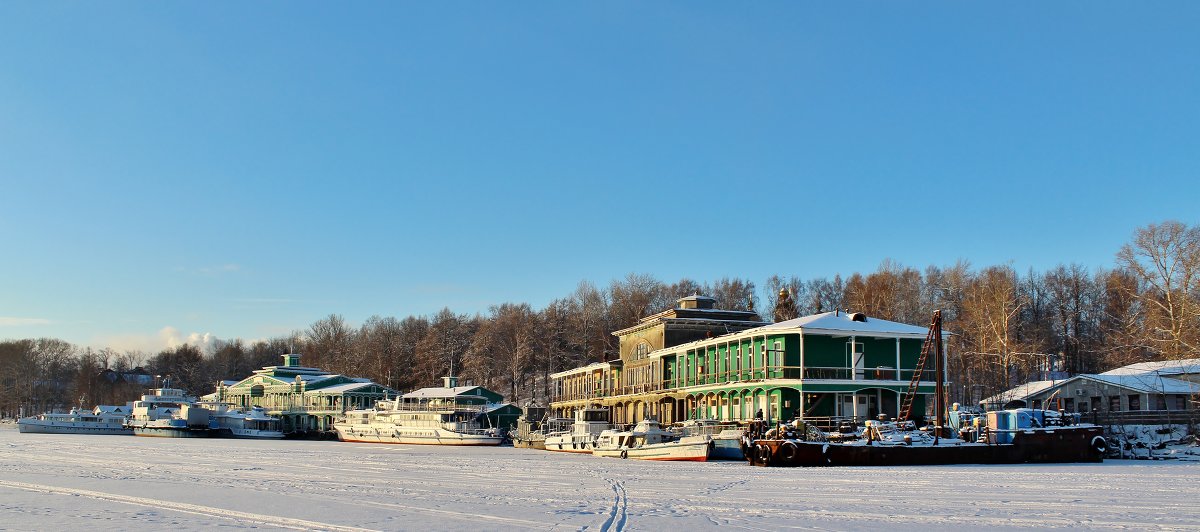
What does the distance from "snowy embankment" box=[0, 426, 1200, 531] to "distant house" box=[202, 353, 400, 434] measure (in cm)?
5800

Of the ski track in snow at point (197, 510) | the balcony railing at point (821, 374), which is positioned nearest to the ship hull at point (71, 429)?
the balcony railing at point (821, 374)

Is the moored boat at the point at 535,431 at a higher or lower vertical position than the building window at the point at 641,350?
lower

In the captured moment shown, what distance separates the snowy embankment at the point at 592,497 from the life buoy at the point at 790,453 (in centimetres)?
182

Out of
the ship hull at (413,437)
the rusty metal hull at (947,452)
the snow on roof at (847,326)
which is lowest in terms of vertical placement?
the ship hull at (413,437)

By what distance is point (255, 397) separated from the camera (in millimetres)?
107875

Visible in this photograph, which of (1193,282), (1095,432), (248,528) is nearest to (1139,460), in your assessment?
(1095,432)

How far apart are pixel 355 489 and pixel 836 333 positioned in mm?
29142

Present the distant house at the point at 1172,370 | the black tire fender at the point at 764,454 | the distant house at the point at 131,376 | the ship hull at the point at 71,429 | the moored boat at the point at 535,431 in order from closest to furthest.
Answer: the black tire fender at the point at 764,454 < the distant house at the point at 1172,370 < the moored boat at the point at 535,431 < the ship hull at the point at 71,429 < the distant house at the point at 131,376

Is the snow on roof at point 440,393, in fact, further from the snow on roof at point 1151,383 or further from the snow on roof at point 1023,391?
the snow on roof at point 1151,383

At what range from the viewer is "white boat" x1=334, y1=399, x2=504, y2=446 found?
71.2m

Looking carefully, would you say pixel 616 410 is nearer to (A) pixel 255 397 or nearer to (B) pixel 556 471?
(B) pixel 556 471

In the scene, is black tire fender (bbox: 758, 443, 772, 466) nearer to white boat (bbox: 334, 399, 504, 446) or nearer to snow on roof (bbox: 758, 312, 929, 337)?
snow on roof (bbox: 758, 312, 929, 337)

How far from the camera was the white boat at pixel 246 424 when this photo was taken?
9062 centimetres

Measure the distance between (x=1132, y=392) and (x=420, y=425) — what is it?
49.1m
